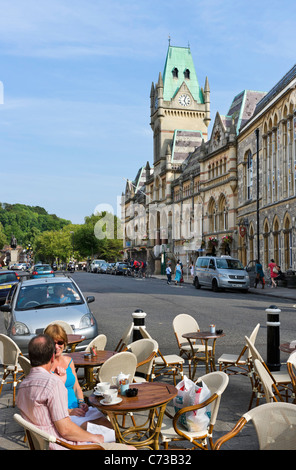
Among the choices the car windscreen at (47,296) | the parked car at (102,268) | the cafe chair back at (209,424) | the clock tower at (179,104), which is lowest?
the parked car at (102,268)

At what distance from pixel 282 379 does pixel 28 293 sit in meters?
5.89

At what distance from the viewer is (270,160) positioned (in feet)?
112

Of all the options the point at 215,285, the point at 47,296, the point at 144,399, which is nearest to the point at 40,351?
the point at 144,399

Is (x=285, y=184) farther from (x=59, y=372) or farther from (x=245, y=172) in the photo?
(x=59, y=372)

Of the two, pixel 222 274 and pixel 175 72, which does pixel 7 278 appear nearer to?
pixel 222 274

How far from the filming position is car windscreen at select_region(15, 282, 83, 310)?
9.83 meters

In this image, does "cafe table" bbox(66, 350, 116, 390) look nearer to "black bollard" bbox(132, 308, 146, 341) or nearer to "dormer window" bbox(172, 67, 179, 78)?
"black bollard" bbox(132, 308, 146, 341)

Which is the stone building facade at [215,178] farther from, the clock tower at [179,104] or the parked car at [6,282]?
the parked car at [6,282]

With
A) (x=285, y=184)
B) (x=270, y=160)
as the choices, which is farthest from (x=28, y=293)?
(x=270, y=160)

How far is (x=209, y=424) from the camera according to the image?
14.9ft

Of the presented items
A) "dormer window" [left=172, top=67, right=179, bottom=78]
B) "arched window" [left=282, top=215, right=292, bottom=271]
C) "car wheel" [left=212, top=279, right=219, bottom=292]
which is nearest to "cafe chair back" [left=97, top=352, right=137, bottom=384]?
"car wheel" [left=212, top=279, right=219, bottom=292]

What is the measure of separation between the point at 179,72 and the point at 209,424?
247ft

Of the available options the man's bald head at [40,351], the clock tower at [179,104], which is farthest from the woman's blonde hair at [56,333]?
the clock tower at [179,104]

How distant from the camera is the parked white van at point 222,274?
2711cm
